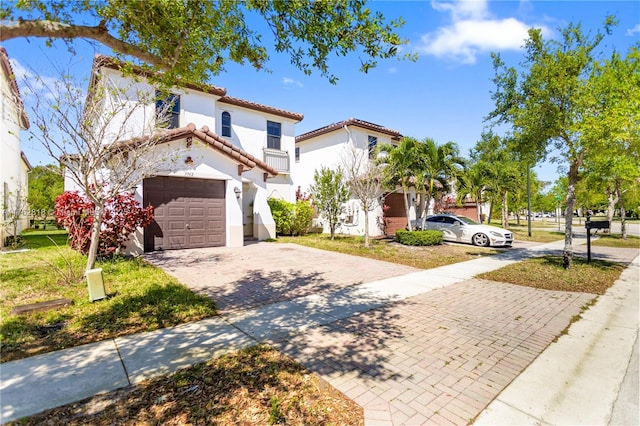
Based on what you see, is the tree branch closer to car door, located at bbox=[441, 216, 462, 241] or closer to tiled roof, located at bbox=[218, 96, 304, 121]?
tiled roof, located at bbox=[218, 96, 304, 121]

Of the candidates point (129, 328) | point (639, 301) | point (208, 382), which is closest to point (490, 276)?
point (639, 301)

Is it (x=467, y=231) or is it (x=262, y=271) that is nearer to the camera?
(x=262, y=271)

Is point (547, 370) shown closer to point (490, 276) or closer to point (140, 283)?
point (490, 276)

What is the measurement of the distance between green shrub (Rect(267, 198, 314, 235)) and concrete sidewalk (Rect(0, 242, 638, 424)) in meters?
11.7

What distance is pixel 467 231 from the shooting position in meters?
17.6

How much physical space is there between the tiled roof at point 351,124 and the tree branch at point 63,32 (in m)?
17.6

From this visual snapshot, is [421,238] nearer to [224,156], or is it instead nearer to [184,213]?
[224,156]

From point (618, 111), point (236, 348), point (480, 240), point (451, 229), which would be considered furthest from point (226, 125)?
point (618, 111)

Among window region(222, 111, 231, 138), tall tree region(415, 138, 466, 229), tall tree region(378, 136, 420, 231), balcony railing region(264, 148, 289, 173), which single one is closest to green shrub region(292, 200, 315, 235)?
balcony railing region(264, 148, 289, 173)

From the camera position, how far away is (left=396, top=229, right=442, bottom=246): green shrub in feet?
53.0

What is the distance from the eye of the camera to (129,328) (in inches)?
197

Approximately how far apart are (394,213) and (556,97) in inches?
526

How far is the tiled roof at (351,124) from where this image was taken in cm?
2098

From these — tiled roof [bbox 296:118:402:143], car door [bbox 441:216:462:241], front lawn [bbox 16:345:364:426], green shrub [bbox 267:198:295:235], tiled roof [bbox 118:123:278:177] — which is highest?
tiled roof [bbox 296:118:402:143]
